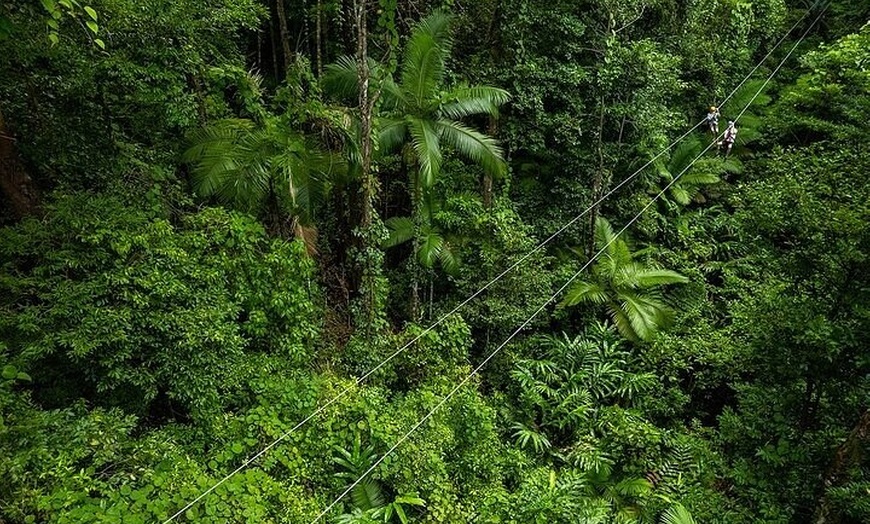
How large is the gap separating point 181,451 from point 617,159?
7.49 m

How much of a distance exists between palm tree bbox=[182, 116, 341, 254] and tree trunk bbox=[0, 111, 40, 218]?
4.56ft

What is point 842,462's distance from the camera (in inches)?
188

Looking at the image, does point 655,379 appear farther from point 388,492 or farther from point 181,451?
point 181,451

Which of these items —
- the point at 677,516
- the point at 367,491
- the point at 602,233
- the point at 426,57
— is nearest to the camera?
the point at 367,491

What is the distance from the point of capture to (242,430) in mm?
4527

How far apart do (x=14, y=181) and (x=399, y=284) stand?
474cm

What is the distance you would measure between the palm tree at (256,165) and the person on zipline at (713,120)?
8128 millimetres

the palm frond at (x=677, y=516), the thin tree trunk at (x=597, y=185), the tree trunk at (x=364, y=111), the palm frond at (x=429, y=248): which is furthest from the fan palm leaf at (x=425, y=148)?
the palm frond at (x=677, y=516)

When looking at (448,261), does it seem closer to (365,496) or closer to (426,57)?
(426,57)

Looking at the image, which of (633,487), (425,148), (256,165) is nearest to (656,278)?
(633,487)

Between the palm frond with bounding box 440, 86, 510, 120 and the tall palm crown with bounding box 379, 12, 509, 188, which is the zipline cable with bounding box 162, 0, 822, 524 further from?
the palm frond with bounding box 440, 86, 510, 120

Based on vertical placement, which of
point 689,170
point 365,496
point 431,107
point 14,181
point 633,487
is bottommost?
point 633,487

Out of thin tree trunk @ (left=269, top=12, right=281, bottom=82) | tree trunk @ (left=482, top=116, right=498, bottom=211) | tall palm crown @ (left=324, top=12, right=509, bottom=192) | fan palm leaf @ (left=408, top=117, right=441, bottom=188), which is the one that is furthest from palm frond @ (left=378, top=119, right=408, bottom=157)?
thin tree trunk @ (left=269, top=12, right=281, bottom=82)

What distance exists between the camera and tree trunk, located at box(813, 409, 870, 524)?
4688mm
